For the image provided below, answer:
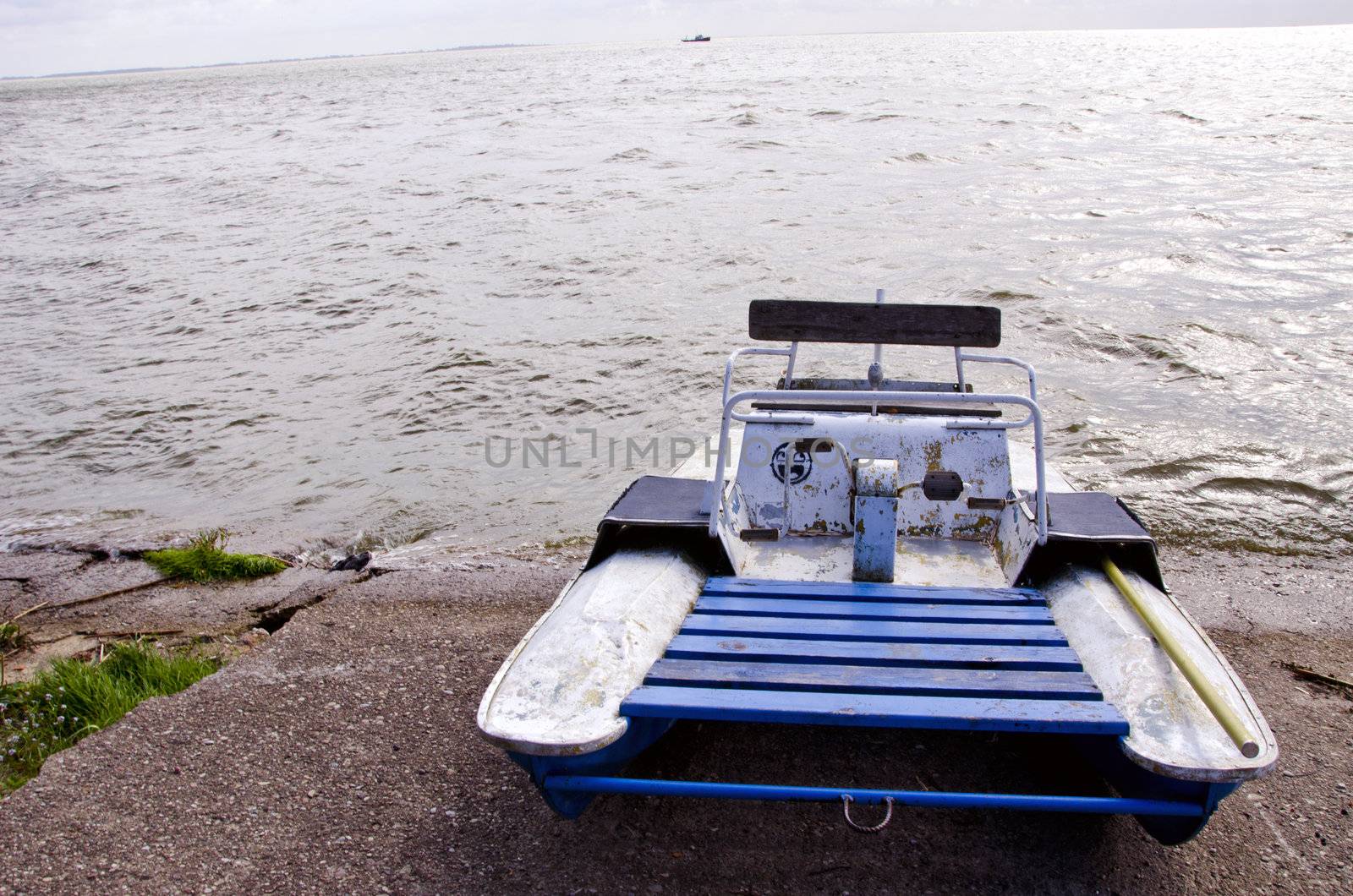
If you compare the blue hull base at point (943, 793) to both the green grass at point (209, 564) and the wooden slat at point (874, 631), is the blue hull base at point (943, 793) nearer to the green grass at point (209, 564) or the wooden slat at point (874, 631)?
the wooden slat at point (874, 631)

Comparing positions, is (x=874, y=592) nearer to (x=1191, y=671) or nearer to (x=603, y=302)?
(x=1191, y=671)

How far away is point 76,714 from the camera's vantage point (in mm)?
3877

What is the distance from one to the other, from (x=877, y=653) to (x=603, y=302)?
9.87 metres

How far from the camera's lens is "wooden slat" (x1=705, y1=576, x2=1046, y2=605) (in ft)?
11.7

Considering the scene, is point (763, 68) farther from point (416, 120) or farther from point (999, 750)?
point (999, 750)

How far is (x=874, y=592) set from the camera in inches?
142

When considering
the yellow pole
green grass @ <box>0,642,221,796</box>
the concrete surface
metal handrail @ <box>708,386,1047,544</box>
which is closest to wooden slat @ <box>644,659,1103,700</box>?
the yellow pole

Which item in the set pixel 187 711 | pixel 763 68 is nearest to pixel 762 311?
pixel 187 711

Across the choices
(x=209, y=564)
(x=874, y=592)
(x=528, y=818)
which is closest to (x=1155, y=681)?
(x=874, y=592)

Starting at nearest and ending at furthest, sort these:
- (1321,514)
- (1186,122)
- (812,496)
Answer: (812,496) → (1321,514) → (1186,122)

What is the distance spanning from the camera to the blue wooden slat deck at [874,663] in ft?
8.76

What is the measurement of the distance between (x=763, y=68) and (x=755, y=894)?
60165mm

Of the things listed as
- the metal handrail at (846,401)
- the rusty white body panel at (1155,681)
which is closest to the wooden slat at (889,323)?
the metal handrail at (846,401)

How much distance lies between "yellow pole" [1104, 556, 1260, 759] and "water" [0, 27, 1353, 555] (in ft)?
11.3
